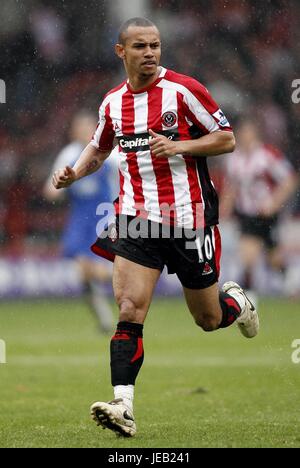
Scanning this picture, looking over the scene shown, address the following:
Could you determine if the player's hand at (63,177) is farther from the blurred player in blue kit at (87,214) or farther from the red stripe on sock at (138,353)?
the blurred player in blue kit at (87,214)

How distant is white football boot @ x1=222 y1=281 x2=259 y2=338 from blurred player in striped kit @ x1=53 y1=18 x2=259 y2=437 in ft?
2.53

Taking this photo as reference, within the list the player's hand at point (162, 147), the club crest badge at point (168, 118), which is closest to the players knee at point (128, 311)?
the player's hand at point (162, 147)

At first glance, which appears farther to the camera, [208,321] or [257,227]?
[257,227]

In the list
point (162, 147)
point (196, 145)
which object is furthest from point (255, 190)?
point (162, 147)

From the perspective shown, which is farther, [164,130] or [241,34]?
[241,34]

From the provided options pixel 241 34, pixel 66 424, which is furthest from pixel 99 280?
pixel 241 34

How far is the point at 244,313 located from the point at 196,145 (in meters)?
1.53

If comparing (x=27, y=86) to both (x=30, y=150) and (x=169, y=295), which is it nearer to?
(x=30, y=150)

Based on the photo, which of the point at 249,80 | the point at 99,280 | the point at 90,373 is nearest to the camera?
the point at 90,373

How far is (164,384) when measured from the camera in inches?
300

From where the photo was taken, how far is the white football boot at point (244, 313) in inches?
262

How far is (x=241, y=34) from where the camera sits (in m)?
17.6

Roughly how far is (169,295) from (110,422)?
33.9ft

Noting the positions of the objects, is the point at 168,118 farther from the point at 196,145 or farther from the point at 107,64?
the point at 107,64
